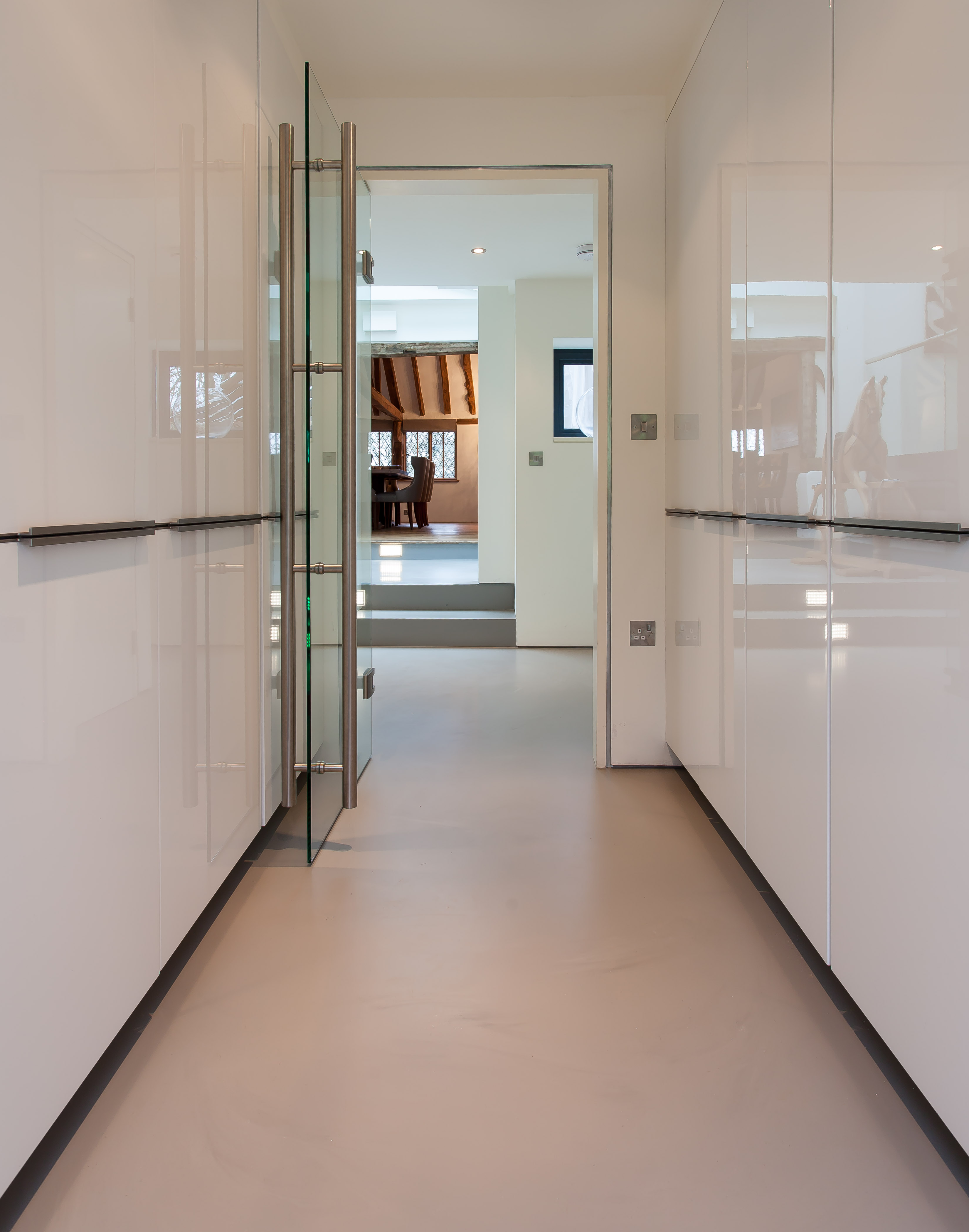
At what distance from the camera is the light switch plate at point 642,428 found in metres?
3.27

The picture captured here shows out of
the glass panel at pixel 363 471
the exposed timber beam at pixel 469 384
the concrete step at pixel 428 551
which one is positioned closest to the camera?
the glass panel at pixel 363 471

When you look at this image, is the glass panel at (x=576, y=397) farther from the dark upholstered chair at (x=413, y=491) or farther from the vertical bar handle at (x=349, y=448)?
the dark upholstered chair at (x=413, y=491)

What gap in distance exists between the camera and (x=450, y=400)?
58.4ft

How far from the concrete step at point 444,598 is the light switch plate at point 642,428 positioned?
12.3 feet

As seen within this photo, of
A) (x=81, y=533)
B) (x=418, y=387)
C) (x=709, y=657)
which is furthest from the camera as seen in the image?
A: (x=418, y=387)

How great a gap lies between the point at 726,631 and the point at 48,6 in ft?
6.30

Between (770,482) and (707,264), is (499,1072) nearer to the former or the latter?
(770,482)

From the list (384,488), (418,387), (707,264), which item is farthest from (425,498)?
(707,264)

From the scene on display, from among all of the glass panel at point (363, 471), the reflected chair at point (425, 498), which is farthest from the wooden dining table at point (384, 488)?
the glass panel at point (363, 471)

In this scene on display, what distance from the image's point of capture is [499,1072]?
4.99 ft

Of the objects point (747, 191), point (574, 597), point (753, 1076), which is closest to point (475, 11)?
point (747, 191)

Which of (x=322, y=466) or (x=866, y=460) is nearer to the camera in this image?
(x=866, y=460)

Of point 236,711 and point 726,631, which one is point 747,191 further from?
point 236,711

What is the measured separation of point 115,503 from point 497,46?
2.29 metres
